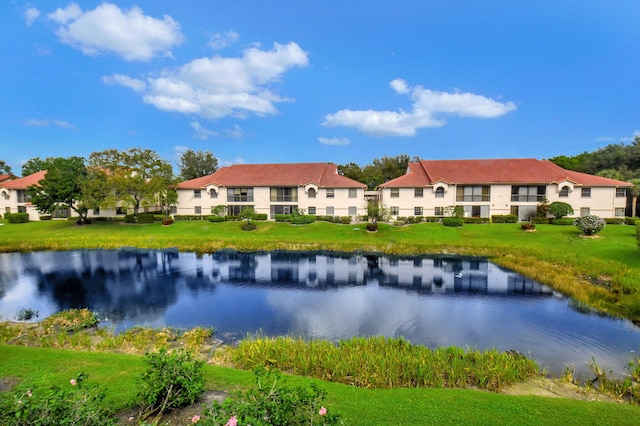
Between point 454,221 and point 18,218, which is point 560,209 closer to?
point 454,221

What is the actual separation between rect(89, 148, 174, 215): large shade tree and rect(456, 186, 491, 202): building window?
38099 millimetres

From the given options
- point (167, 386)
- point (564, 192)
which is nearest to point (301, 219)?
point (564, 192)

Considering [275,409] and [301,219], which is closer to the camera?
[275,409]

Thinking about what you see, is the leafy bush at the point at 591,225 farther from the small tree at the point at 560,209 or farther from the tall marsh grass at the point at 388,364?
the tall marsh grass at the point at 388,364

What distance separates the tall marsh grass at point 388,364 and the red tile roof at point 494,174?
32.7 m

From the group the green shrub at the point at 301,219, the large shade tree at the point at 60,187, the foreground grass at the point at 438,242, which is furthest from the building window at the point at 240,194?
the large shade tree at the point at 60,187

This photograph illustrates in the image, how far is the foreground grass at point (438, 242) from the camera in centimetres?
1906

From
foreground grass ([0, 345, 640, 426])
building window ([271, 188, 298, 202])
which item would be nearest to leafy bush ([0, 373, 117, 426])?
foreground grass ([0, 345, 640, 426])

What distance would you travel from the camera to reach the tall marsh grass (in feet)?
29.8

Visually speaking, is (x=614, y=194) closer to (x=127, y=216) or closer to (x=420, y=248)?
(x=420, y=248)

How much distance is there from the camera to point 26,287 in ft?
67.1

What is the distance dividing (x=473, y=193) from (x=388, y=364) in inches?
1458

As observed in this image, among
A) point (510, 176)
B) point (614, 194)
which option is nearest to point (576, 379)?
point (510, 176)

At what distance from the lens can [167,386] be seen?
20.9 feet
